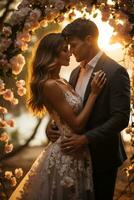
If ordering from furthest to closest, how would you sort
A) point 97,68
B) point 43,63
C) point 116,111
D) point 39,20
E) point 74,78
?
point 39,20 → point 74,78 → point 97,68 → point 43,63 → point 116,111

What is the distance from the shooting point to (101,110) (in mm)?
3467

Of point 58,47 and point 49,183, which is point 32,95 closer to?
point 58,47

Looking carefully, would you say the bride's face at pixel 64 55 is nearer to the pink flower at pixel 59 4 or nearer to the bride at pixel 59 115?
the bride at pixel 59 115

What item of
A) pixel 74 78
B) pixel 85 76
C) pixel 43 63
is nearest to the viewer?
pixel 43 63

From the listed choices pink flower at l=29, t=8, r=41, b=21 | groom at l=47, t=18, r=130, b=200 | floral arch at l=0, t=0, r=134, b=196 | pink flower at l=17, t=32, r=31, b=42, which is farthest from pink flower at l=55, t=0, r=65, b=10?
groom at l=47, t=18, r=130, b=200

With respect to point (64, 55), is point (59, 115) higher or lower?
lower

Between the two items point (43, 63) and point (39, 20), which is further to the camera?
point (39, 20)

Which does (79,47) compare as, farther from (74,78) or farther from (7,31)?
(7,31)

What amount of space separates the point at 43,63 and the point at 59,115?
357 millimetres

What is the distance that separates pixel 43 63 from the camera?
3.46 m

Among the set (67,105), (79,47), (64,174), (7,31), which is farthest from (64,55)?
(64,174)

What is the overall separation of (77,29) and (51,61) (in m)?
0.29

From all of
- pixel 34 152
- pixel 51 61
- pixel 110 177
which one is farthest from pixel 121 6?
pixel 34 152

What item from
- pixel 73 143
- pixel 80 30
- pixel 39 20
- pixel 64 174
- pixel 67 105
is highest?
pixel 39 20
